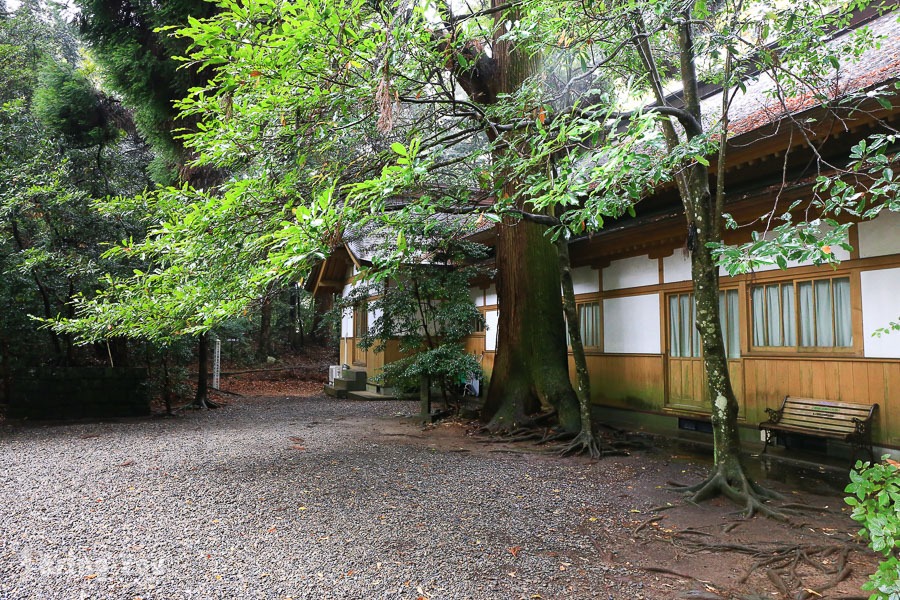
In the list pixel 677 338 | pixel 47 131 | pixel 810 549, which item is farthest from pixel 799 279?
pixel 47 131

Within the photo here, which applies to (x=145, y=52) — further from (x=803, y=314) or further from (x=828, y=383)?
(x=828, y=383)

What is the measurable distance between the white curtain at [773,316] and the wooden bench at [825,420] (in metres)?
0.76

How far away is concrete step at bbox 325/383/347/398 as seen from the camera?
14.3 m

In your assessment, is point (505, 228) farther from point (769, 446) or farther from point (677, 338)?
point (769, 446)

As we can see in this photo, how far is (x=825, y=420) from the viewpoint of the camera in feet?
19.4

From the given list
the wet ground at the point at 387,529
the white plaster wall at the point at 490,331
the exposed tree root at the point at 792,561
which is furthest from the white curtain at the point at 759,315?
the white plaster wall at the point at 490,331

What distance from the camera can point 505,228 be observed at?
8.73 meters

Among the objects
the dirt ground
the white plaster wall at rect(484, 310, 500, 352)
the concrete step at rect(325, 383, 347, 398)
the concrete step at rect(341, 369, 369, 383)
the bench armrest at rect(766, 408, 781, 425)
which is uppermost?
the white plaster wall at rect(484, 310, 500, 352)

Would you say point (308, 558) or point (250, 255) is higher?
point (250, 255)

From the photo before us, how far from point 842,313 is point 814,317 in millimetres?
313

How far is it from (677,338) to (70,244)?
10639 mm

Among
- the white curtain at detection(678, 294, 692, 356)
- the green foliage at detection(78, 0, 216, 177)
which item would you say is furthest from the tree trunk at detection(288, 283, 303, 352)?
the white curtain at detection(678, 294, 692, 356)

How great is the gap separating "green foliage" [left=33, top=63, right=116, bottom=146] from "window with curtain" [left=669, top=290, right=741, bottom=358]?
11667mm

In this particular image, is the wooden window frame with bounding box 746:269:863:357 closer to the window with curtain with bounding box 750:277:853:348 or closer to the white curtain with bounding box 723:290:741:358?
the window with curtain with bounding box 750:277:853:348
